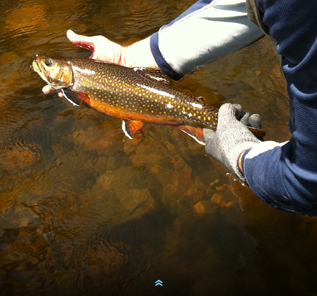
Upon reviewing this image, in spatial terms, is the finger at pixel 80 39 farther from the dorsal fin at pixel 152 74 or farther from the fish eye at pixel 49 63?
the dorsal fin at pixel 152 74

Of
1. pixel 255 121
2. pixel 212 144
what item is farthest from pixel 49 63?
pixel 255 121

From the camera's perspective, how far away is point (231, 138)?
225cm

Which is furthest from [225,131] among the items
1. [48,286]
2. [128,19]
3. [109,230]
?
[128,19]

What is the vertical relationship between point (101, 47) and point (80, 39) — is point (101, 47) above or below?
below

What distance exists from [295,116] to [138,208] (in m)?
2.14

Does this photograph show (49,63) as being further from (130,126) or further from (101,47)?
(130,126)

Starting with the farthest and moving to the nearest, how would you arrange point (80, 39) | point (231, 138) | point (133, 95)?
point (80, 39)
point (133, 95)
point (231, 138)

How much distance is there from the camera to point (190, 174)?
3.30 m

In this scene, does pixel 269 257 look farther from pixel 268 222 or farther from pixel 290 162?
pixel 290 162

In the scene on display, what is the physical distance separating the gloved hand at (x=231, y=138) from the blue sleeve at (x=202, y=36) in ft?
2.00

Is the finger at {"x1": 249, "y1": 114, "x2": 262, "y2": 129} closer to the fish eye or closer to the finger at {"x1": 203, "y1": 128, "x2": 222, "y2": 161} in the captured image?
the finger at {"x1": 203, "y1": 128, "x2": 222, "y2": 161}

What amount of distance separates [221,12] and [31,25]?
414cm

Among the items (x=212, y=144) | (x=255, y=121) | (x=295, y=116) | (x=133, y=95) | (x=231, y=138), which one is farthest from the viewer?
(x=133, y=95)

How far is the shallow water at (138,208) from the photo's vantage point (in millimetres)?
2654
